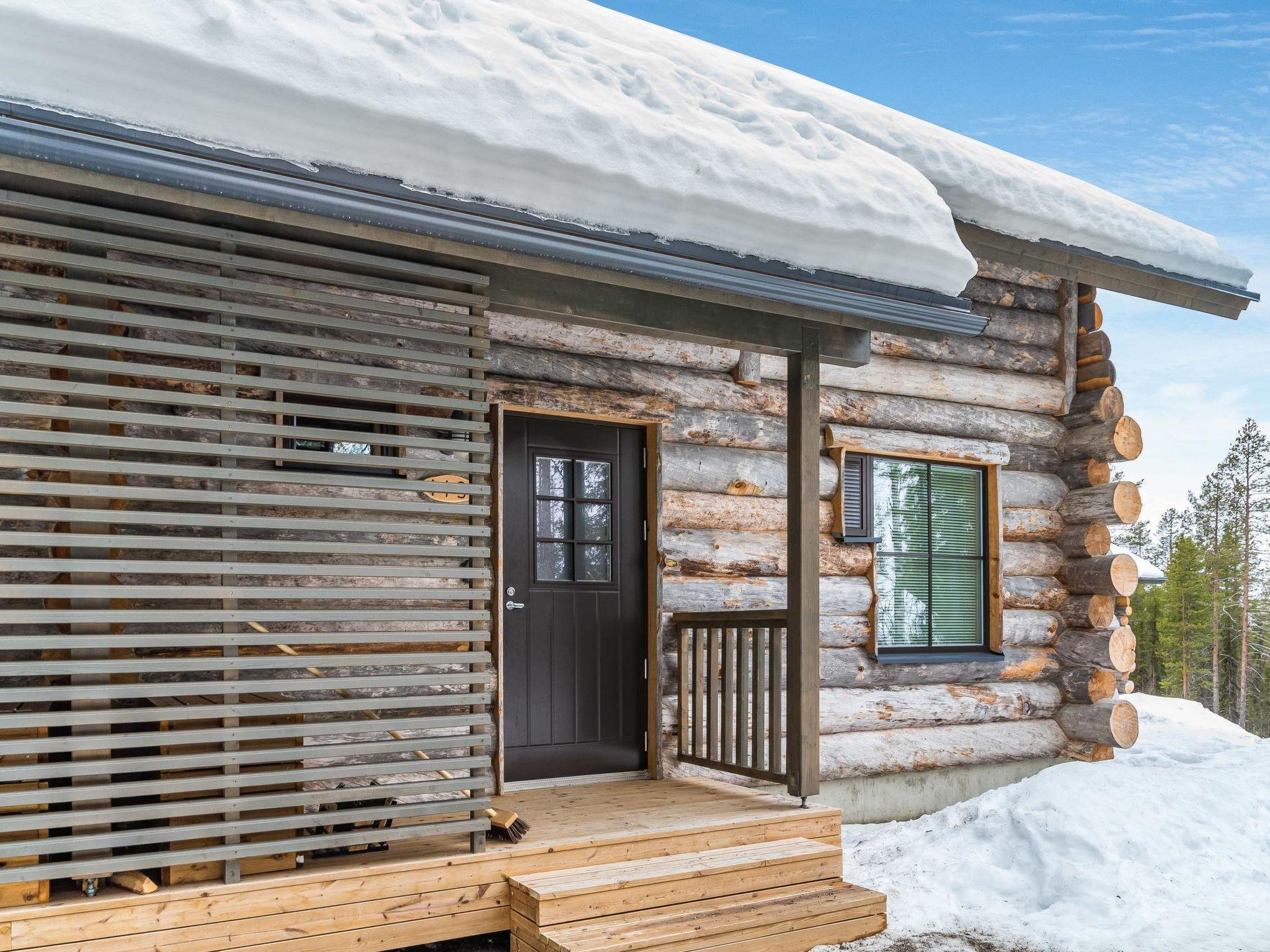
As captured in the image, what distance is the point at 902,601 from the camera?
7.10 m

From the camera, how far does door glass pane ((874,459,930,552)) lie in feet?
23.1

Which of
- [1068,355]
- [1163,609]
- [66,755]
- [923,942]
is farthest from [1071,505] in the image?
[1163,609]

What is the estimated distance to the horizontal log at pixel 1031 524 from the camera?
7.62 meters

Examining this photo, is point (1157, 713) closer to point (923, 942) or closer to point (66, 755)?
point (923, 942)

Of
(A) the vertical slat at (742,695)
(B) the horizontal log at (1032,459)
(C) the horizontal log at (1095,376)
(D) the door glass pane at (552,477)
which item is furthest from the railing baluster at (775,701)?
(C) the horizontal log at (1095,376)

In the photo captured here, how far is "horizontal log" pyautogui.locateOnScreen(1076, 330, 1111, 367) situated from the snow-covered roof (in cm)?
286

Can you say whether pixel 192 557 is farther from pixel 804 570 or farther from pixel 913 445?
pixel 913 445

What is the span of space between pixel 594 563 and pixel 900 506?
2547 mm

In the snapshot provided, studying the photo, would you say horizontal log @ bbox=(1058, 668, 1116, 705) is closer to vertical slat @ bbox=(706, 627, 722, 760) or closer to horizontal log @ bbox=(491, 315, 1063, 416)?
horizontal log @ bbox=(491, 315, 1063, 416)

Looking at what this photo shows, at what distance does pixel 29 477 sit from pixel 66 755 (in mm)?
1048

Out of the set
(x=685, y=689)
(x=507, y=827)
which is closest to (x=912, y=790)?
(x=685, y=689)

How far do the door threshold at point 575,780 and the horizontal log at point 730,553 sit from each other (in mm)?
1215

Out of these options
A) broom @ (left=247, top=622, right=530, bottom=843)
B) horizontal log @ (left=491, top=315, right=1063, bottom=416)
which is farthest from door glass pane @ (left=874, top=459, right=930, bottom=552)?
broom @ (left=247, top=622, right=530, bottom=843)

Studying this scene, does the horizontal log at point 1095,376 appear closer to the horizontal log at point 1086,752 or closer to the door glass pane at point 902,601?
the door glass pane at point 902,601
